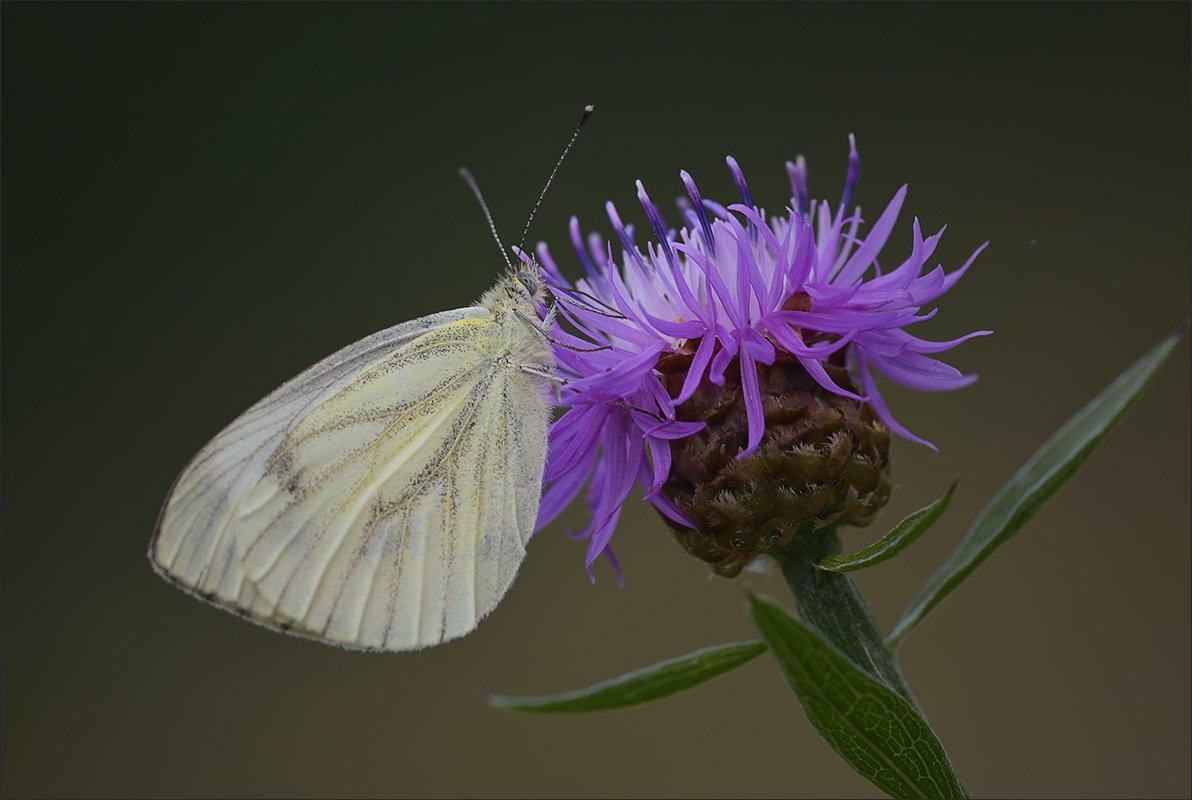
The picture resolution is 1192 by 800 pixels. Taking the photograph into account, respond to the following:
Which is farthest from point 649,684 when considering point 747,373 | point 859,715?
point 747,373

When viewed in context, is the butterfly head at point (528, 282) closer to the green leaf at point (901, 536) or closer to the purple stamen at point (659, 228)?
the purple stamen at point (659, 228)

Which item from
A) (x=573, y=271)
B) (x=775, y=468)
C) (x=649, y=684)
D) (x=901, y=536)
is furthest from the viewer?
(x=573, y=271)

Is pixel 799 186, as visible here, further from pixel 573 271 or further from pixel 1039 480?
pixel 573 271

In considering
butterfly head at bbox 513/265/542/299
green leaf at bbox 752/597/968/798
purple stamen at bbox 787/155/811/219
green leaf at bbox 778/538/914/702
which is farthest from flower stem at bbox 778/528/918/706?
butterfly head at bbox 513/265/542/299

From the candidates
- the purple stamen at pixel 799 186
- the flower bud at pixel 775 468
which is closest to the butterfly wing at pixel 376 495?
the flower bud at pixel 775 468

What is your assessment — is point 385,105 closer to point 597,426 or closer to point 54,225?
point 54,225

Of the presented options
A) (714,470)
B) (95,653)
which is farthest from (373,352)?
(95,653)

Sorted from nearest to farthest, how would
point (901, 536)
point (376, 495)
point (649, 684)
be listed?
point (901, 536) → point (649, 684) → point (376, 495)
